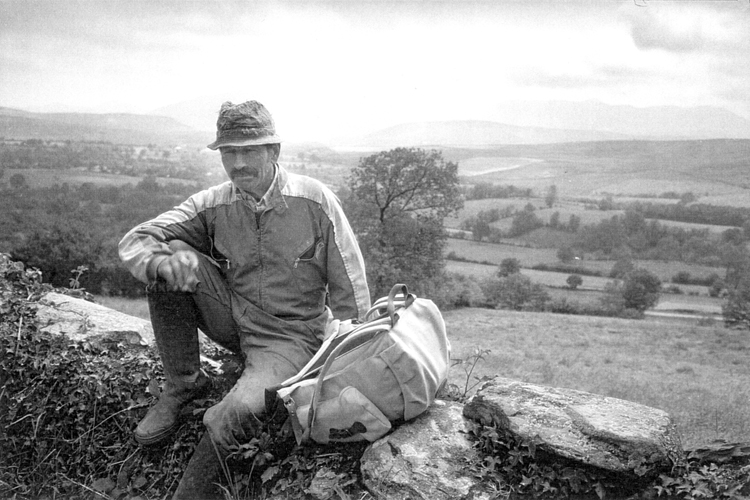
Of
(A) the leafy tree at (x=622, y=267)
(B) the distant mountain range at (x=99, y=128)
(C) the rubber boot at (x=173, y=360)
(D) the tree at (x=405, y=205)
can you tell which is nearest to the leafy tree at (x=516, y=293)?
(A) the leafy tree at (x=622, y=267)

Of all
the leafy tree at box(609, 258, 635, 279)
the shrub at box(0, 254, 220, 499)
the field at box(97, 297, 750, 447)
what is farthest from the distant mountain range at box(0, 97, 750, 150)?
the shrub at box(0, 254, 220, 499)

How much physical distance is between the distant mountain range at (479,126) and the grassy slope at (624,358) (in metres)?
7.51

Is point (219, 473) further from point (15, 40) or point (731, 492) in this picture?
point (15, 40)

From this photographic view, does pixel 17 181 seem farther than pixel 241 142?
Yes

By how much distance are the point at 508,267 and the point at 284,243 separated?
24.9m

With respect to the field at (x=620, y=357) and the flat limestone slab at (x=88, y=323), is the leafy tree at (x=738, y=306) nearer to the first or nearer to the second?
the field at (x=620, y=357)

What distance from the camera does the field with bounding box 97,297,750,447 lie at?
12.2 meters

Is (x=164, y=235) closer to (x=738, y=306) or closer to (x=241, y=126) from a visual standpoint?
(x=241, y=126)

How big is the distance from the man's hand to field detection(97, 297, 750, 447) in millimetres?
6832

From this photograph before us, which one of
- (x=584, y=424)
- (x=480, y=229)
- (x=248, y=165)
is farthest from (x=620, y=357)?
(x=248, y=165)

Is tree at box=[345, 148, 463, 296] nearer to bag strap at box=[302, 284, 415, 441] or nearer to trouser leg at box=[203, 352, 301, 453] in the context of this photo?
trouser leg at box=[203, 352, 301, 453]

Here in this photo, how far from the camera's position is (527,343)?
2025 centimetres

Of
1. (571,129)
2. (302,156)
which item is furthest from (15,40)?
(571,129)

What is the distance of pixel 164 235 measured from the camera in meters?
3.00
